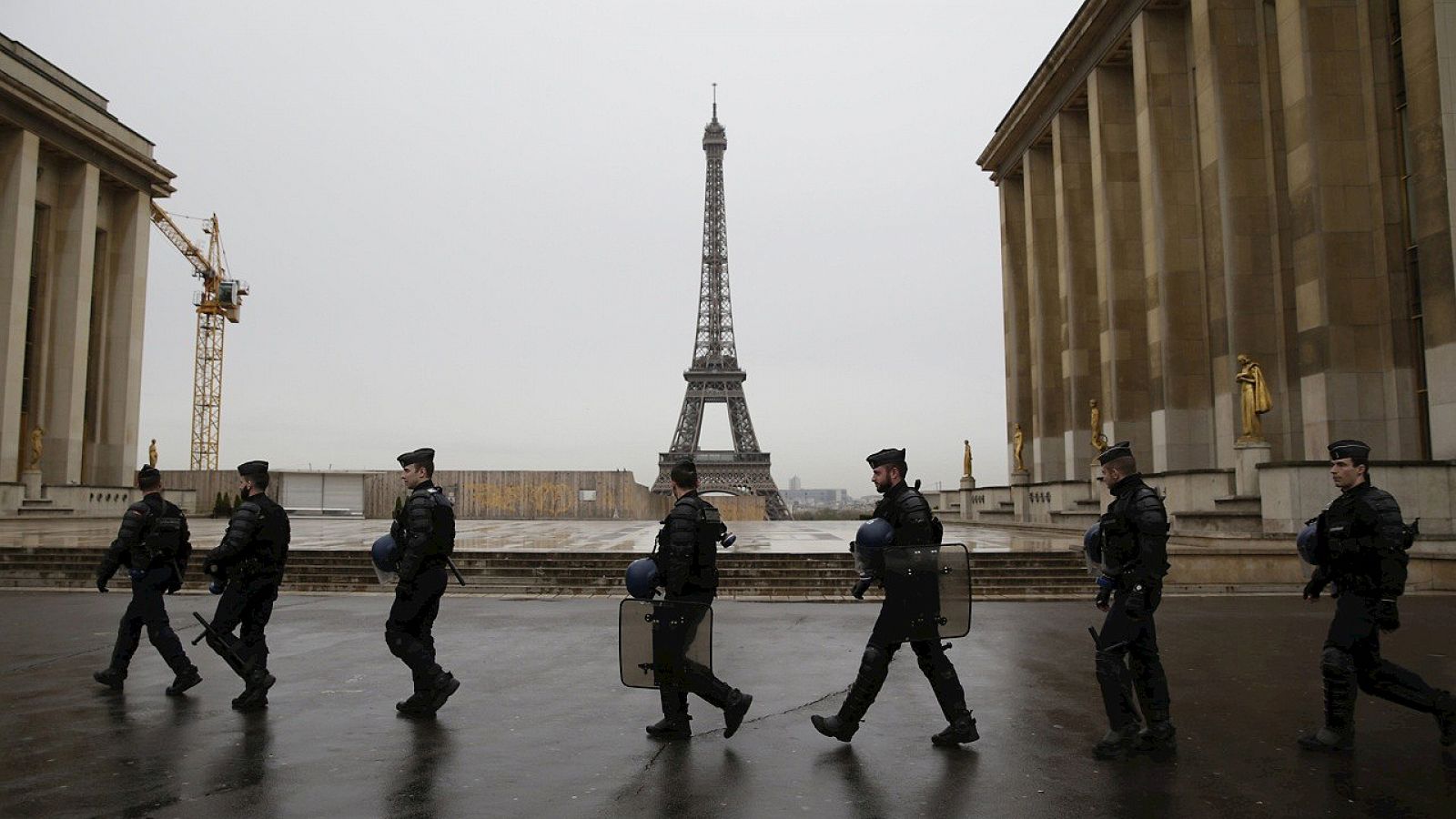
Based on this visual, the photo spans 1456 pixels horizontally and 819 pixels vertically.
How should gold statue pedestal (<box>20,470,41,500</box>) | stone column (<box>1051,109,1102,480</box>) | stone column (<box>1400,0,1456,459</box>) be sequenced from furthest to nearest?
stone column (<box>1051,109,1102,480</box>) → gold statue pedestal (<box>20,470,41,500</box>) → stone column (<box>1400,0,1456,459</box>)

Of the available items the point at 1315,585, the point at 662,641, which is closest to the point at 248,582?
the point at 662,641

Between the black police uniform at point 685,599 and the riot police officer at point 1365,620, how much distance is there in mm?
4095

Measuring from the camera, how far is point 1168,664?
10.1 metres

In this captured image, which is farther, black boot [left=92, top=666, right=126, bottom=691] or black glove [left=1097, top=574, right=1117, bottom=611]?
black boot [left=92, top=666, right=126, bottom=691]

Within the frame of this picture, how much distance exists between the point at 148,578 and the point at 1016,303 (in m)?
44.9

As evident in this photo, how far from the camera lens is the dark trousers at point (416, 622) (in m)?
7.82

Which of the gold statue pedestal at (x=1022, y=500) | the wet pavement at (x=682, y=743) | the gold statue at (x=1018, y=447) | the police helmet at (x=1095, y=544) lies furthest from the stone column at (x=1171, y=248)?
the police helmet at (x=1095, y=544)

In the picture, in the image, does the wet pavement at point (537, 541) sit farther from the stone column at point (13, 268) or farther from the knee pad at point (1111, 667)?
the knee pad at point (1111, 667)

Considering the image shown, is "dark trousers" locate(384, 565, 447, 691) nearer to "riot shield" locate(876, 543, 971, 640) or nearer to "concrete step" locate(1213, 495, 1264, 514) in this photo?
"riot shield" locate(876, 543, 971, 640)

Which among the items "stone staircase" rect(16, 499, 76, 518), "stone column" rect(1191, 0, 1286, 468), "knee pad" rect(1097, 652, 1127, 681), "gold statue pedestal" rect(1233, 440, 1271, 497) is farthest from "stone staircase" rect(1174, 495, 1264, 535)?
"stone staircase" rect(16, 499, 76, 518)

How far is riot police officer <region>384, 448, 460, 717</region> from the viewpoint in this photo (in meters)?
7.79

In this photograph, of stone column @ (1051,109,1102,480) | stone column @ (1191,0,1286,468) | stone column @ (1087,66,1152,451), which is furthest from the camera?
stone column @ (1051,109,1102,480)

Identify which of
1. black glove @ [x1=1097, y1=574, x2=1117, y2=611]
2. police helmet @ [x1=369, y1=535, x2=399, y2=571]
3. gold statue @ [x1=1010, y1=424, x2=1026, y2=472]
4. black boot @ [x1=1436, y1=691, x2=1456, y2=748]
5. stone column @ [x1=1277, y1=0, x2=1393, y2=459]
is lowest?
black boot @ [x1=1436, y1=691, x2=1456, y2=748]

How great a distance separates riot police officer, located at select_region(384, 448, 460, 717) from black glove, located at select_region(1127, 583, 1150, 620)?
17.2 feet
